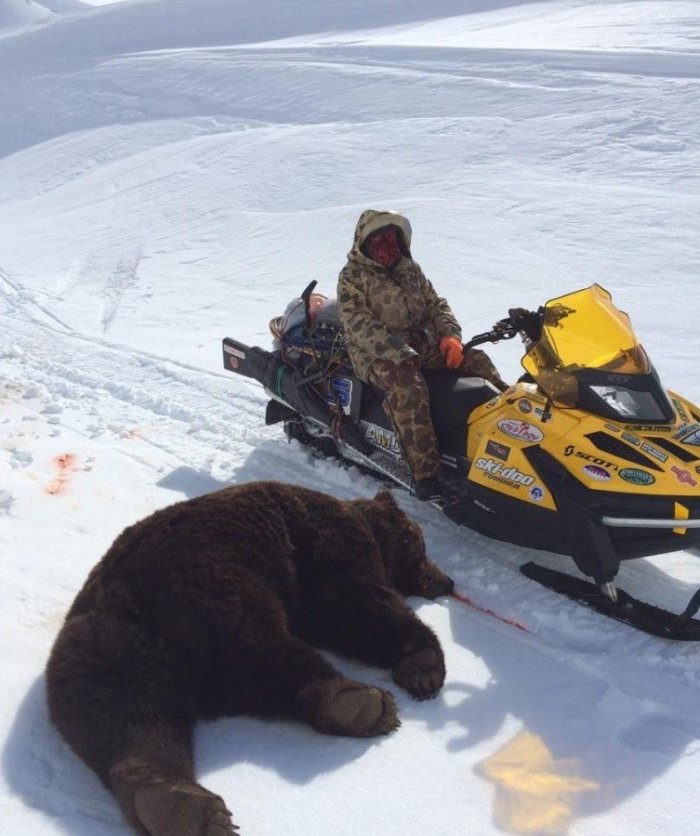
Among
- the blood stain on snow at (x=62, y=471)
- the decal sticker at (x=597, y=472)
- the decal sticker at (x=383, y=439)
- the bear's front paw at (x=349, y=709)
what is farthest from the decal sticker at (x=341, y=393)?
the bear's front paw at (x=349, y=709)

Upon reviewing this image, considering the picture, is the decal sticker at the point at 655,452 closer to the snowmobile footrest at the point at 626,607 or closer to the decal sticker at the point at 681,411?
the decal sticker at the point at 681,411

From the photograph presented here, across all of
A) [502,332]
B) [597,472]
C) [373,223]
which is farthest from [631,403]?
[373,223]

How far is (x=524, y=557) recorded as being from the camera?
4.83 meters

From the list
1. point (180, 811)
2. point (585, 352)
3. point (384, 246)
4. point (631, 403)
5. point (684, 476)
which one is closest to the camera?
point (180, 811)

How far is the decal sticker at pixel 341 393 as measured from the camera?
577 centimetres

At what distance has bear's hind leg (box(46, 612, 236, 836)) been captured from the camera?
2.62 meters

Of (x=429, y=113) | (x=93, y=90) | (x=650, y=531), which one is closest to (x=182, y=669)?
(x=650, y=531)

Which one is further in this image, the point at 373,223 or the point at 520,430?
the point at 373,223

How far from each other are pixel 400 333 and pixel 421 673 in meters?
2.54

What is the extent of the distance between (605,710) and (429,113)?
587 inches

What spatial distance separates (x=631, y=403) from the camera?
418cm

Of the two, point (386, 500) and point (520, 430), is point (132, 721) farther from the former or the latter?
point (520, 430)

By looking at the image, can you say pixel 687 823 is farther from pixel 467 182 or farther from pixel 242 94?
pixel 242 94

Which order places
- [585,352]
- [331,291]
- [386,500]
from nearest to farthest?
[585,352] < [386,500] < [331,291]
